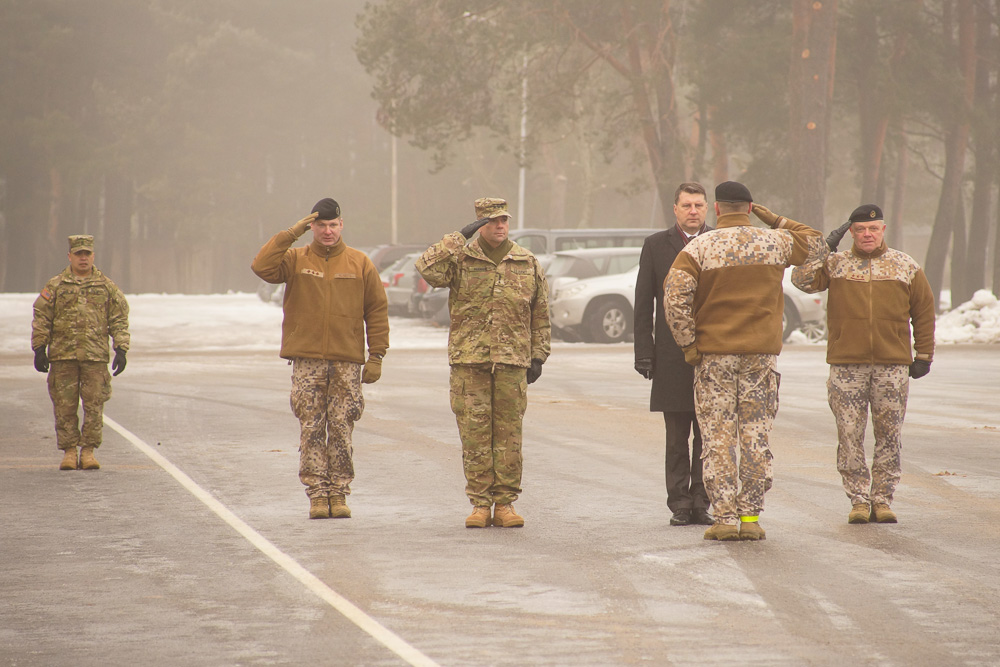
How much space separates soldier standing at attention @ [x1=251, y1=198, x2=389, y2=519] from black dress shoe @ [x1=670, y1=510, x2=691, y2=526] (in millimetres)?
1875

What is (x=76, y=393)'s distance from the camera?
9914 mm

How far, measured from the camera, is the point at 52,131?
55719 mm

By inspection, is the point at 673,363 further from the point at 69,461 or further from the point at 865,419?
the point at 69,461

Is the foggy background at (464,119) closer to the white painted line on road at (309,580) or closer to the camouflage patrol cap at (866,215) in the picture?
the camouflage patrol cap at (866,215)

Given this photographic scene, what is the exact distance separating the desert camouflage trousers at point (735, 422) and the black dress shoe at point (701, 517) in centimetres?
58

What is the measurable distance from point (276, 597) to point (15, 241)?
5494 centimetres

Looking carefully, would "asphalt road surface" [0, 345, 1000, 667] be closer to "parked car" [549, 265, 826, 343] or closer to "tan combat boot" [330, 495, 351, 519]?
"tan combat boot" [330, 495, 351, 519]

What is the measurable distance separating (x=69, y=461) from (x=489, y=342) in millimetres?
4163

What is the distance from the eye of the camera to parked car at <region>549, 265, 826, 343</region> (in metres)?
24.3

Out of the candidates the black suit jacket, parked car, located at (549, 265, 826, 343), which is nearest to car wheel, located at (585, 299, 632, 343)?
parked car, located at (549, 265, 826, 343)

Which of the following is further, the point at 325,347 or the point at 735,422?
the point at 325,347

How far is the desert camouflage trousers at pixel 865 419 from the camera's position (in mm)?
7613

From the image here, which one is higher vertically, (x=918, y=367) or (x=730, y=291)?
(x=730, y=291)

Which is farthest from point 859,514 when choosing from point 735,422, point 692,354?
point 692,354
